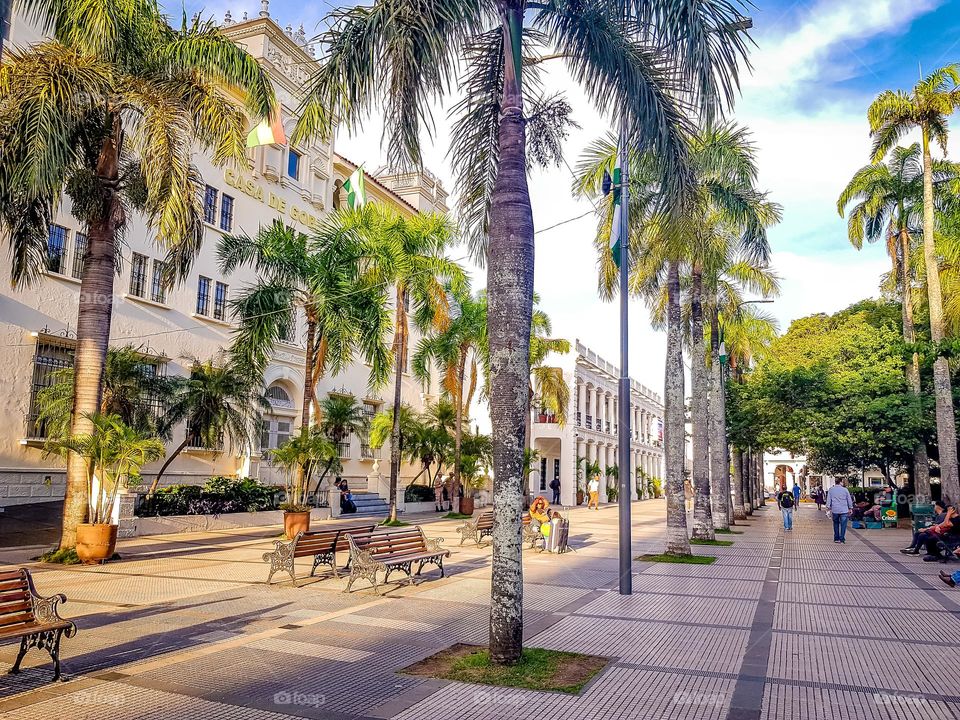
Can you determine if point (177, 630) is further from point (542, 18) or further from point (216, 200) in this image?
point (216, 200)

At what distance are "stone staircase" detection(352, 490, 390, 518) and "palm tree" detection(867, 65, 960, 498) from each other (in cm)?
1890

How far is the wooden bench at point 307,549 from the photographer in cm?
1128

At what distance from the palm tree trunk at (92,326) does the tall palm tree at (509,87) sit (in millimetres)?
7621

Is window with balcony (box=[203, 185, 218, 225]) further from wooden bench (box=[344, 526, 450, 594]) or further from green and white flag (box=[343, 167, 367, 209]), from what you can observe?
wooden bench (box=[344, 526, 450, 594])

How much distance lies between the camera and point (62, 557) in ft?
42.3

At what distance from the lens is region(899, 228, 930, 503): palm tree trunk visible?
2614cm

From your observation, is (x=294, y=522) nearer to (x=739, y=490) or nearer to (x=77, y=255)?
(x=77, y=255)

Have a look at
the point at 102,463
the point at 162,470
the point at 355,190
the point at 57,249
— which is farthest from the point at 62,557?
the point at 57,249

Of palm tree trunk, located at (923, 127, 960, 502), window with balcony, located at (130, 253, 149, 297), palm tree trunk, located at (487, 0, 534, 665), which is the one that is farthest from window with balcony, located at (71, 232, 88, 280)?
palm tree trunk, located at (923, 127, 960, 502)

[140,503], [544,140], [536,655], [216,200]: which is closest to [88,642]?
[536,655]

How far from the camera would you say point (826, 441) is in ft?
84.5

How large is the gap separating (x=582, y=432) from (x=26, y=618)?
3962cm

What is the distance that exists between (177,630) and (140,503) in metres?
12.2

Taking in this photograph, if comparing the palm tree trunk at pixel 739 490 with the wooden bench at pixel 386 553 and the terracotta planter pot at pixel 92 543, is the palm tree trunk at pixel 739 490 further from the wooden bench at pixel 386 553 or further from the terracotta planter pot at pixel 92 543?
the terracotta planter pot at pixel 92 543
